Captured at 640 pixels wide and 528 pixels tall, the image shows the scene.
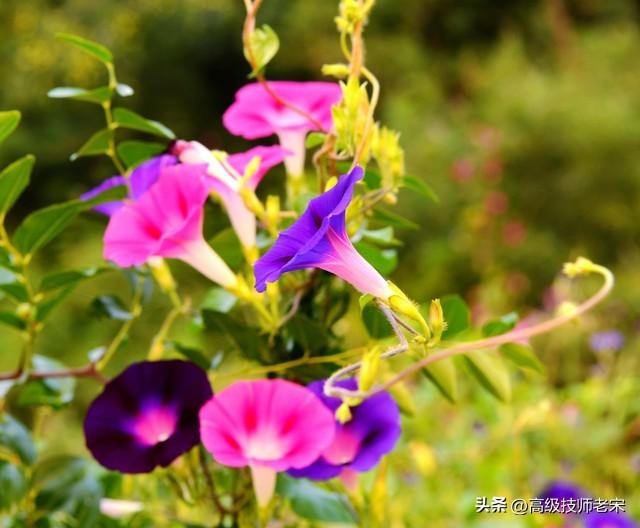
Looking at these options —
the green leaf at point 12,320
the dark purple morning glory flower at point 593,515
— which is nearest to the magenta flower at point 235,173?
the green leaf at point 12,320

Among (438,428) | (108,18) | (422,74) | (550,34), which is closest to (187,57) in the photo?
(108,18)

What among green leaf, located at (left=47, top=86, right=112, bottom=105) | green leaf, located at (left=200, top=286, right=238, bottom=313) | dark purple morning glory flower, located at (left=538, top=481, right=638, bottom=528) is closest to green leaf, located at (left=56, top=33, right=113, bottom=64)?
green leaf, located at (left=47, top=86, right=112, bottom=105)

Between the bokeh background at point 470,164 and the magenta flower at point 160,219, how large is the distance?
12cm

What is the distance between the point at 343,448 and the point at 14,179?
17cm

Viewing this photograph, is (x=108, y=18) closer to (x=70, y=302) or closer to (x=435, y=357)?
(x=70, y=302)

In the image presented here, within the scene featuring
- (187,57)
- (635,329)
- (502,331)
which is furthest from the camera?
(187,57)

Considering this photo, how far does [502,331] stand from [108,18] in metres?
Answer: 5.06

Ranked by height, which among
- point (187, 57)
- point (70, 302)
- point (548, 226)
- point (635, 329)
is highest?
point (187, 57)

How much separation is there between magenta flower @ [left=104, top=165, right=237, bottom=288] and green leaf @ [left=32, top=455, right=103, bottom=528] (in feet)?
0.45

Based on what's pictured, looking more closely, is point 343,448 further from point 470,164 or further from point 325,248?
point 470,164

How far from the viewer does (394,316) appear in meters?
0.29

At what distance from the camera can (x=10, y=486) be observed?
42 cm

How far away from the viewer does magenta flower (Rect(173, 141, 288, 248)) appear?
0.35m

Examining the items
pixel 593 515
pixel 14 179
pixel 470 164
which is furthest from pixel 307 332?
pixel 470 164
